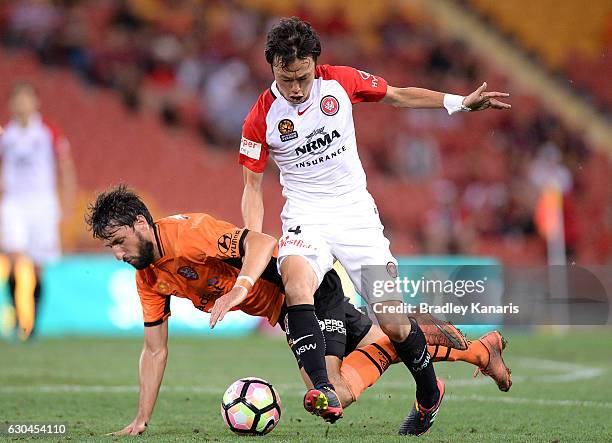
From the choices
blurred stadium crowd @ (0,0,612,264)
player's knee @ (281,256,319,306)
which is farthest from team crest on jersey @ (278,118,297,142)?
blurred stadium crowd @ (0,0,612,264)

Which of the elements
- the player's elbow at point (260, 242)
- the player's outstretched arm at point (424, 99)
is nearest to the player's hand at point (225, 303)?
the player's elbow at point (260, 242)

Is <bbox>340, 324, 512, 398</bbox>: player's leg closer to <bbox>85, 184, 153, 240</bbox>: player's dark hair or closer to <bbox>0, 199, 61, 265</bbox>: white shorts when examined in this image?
<bbox>85, 184, 153, 240</bbox>: player's dark hair

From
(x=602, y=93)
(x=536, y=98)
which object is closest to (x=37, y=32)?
(x=536, y=98)

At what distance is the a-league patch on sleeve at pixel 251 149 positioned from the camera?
19.2ft

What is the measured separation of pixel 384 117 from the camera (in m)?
18.6

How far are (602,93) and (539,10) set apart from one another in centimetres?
205

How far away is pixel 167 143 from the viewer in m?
17.2

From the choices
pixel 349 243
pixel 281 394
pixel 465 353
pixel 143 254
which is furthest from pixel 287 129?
pixel 281 394

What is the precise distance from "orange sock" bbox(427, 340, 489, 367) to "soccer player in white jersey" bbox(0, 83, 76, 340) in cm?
651

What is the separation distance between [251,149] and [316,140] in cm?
36

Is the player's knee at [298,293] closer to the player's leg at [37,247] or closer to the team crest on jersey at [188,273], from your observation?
the team crest on jersey at [188,273]

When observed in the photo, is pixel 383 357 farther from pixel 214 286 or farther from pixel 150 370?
pixel 150 370

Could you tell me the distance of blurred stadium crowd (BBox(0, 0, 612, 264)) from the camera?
17109 millimetres

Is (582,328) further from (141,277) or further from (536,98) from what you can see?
(141,277)
